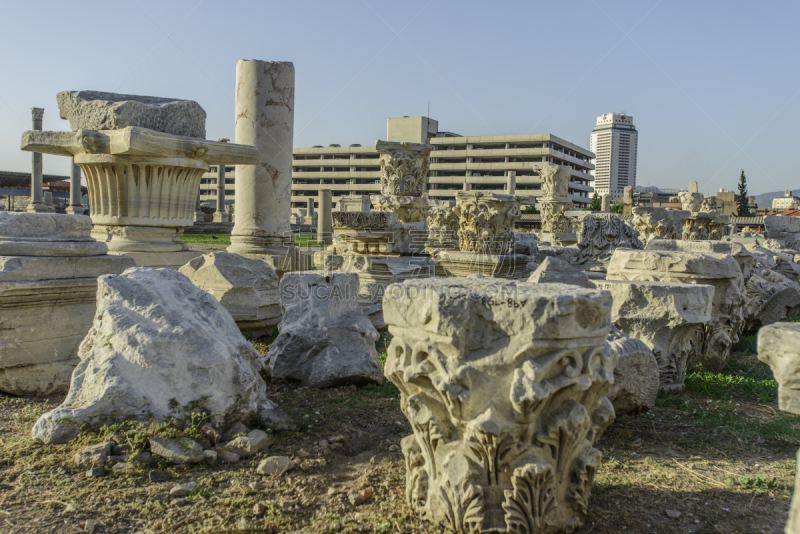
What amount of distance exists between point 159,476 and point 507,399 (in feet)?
5.48

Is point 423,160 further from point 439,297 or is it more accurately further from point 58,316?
point 439,297

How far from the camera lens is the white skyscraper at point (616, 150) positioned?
139375 millimetres

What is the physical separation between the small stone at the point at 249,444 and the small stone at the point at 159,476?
1.09 ft

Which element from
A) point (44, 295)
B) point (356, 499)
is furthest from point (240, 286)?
point (356, 499)

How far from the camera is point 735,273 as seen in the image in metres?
4.94

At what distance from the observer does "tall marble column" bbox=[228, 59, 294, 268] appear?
8266 mm

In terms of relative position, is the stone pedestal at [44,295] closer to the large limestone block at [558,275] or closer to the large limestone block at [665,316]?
the large limestone block at [558,275]

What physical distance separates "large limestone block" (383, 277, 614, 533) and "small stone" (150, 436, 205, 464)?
117 cm

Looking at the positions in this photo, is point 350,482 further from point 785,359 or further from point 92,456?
point 785,359

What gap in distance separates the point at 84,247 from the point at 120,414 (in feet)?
5.63

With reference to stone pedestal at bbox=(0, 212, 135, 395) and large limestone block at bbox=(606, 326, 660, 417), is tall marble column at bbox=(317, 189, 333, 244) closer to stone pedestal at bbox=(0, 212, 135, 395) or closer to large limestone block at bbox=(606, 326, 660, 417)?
stone pedestal at bbox=(0, 212, 135, 395)

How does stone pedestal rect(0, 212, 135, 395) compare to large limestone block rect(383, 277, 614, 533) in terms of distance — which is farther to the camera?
stone pedestal rect(0, 212, 135, 395)

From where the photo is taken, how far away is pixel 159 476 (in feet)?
8.52

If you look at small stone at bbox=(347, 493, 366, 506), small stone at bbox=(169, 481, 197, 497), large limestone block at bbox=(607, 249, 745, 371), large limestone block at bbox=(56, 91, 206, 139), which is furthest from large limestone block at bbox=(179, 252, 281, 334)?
large limestone block at bbox=(607, 249, 745, 371)
